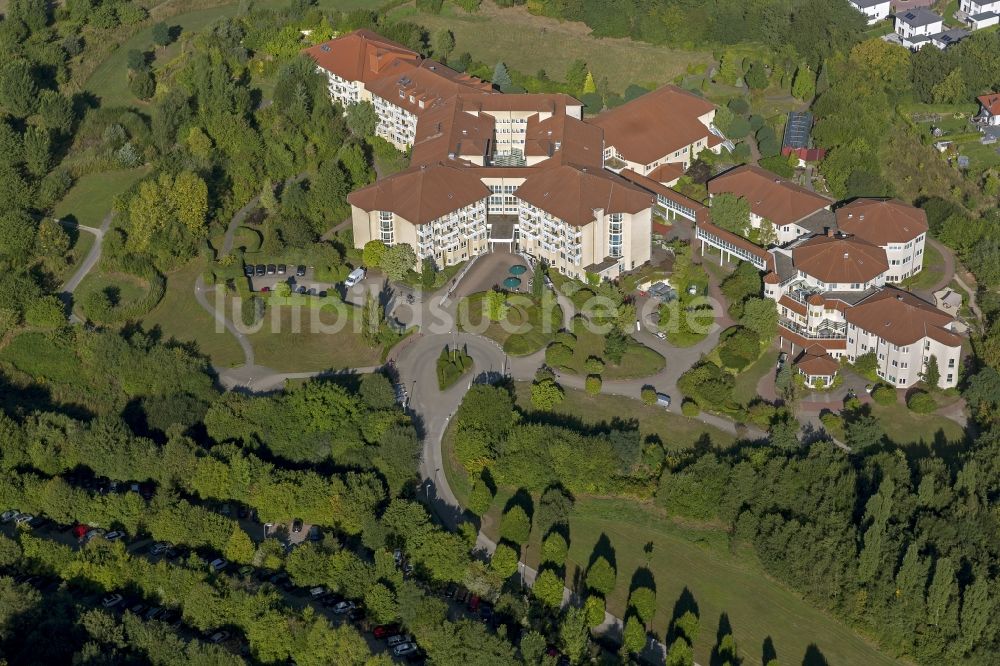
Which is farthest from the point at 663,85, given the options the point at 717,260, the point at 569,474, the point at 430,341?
the point at 569,474

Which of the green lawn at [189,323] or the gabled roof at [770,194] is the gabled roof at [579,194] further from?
the green lawn at [189,323]

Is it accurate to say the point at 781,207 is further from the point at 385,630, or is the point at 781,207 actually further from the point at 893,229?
the point at 385,630

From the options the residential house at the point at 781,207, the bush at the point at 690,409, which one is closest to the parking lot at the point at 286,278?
the bush at the point at 690,409

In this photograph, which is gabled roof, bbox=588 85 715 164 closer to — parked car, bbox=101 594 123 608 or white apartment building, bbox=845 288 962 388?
white apartment building, bbox=845 288 962 388

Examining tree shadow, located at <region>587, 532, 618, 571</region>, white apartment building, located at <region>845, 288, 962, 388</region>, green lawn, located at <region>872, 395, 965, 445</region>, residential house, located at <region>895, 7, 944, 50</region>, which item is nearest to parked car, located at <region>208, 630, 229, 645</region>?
tree shadow, located at <region>587, 532, 618, 571</region>

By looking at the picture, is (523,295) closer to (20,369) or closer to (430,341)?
(430,341)

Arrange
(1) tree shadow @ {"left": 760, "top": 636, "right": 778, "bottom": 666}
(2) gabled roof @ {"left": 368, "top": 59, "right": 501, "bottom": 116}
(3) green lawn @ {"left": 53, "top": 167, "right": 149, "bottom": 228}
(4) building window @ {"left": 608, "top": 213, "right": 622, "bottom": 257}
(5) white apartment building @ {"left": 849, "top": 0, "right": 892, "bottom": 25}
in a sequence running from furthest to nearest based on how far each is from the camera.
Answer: (5) white apartment building @ {"left": 849, "top": 0, "right": 892, "bottom": 25}, (2) gabled roof @ {"left": 368, "top": 59, "right": 501, "bottom": 116}, (3) green lawn @ {"left": 53, "top": 167, "right": 149, "bottom": 228}, (4) building window @ {"left": 608, "top": 213, "right": 622, "bottom": 257}, (1) tree shadow @ {"left": 760, "top": 636, "right": 778, "bottom": 666}

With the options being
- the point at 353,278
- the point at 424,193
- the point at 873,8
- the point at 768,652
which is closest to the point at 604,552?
the point at 768,652
